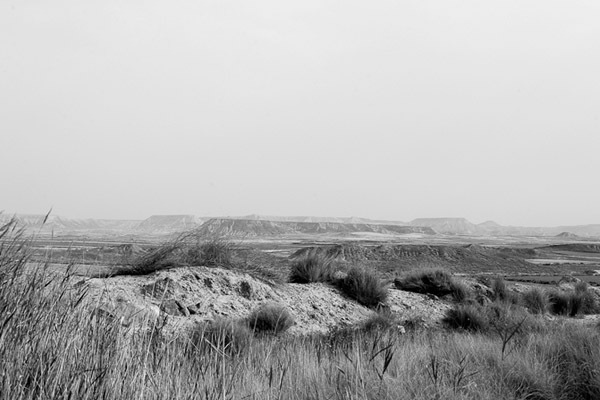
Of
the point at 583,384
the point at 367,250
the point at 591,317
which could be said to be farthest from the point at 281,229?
the point at 583,384

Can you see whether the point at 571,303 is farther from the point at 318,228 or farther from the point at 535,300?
the point at 318,228

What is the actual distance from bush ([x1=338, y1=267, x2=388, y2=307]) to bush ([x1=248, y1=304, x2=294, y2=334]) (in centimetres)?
358

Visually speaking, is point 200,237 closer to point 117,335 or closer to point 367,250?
point 117,335

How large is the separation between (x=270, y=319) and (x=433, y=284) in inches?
313

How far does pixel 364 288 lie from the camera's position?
13164 mm

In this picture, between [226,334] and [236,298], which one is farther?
[236,298]

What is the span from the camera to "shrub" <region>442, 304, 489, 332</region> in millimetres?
11320

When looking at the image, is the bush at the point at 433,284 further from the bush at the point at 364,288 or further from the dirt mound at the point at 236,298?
the bush at the point at 364,288

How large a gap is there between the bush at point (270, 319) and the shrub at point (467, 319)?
14.1ft

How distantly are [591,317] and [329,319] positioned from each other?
911cm

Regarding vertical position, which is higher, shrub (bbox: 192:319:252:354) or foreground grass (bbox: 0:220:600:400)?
foreground grass (bbox: 0:220:600:400)

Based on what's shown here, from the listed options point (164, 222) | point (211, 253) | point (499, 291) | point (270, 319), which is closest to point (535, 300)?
point (499, 291)

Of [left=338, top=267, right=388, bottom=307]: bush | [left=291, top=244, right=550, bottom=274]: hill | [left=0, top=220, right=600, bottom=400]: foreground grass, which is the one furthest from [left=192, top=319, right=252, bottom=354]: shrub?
[left=291, top=244, right=550, bottom=274]: hill

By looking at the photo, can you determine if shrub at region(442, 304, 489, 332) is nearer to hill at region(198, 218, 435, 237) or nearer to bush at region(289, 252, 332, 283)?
bush at region(289, 252, 332, 283)
